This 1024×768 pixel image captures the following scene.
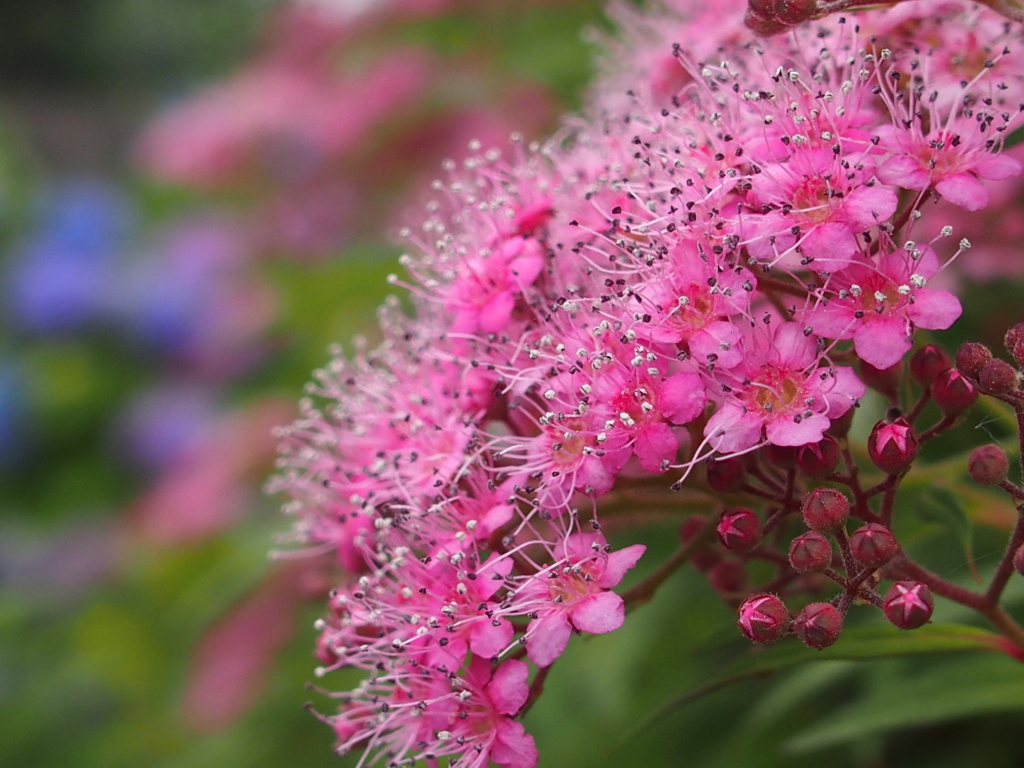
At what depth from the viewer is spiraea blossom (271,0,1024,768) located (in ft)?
3.42

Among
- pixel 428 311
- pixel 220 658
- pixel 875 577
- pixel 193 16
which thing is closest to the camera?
pixel 875 577

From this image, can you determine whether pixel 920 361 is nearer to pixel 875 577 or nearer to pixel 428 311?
pixel 875 577

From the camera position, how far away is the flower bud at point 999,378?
100cm

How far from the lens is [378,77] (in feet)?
11.4

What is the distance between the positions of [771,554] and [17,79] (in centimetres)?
1410

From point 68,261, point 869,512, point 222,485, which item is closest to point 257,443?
point 222,485

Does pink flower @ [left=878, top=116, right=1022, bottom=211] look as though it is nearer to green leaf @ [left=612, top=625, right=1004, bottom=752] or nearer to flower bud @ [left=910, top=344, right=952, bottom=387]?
flower bud @ [left=910, top=344, right=952, bottom=387]

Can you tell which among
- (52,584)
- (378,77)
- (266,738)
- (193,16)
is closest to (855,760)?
(266,738)

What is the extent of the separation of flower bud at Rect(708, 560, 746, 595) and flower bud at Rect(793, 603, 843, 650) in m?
0.25

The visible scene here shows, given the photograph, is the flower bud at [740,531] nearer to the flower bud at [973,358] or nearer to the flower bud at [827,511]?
the flower bud at [827,511]

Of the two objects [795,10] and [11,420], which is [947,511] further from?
[11,420]

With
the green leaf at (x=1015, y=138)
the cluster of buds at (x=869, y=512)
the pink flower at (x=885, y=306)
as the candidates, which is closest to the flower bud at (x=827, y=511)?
the cluster of buds at (x=869, y=512)

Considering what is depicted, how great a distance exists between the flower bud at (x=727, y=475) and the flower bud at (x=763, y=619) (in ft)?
0.41

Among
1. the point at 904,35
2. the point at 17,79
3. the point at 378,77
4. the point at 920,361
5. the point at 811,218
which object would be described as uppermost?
the point at 17,79
